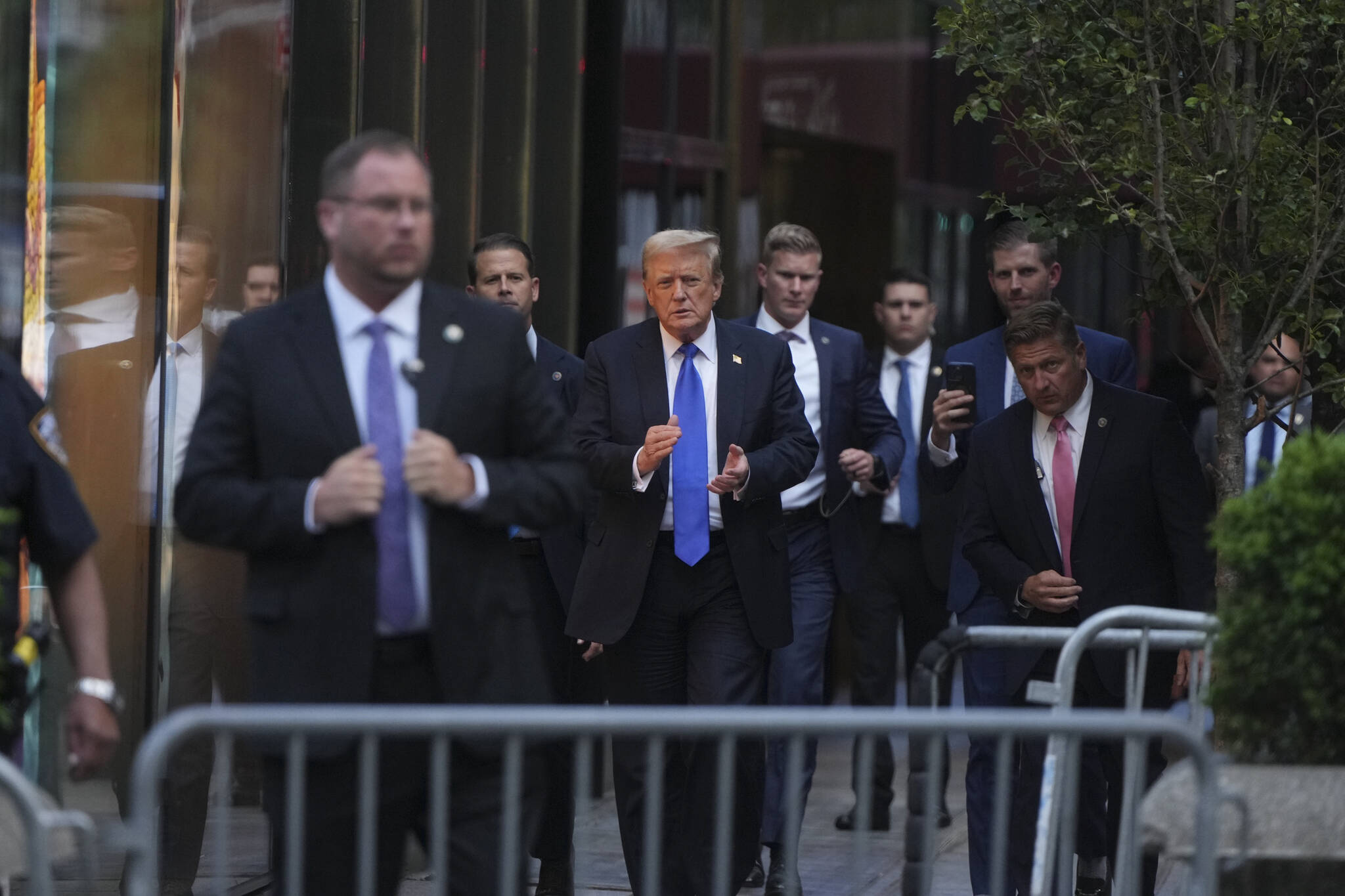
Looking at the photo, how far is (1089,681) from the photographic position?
20.8 feet

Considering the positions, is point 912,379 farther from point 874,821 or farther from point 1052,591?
point 1052,591

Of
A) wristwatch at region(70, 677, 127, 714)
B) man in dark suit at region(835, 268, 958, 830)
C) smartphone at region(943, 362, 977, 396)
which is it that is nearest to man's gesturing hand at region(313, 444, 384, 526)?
wristwatch at region(70, 677, 127, 714)

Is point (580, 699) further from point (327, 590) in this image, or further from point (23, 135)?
point (327, 590)

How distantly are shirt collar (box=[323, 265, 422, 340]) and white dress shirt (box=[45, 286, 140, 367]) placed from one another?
7.07 feet

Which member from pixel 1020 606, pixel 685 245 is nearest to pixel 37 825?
pixel 685 245

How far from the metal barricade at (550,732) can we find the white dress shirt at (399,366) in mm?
451

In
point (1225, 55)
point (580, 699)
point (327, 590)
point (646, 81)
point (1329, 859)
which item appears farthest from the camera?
point (646, 81)

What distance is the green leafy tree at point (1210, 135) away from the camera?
5.62m

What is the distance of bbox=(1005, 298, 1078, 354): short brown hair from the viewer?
6359 millimetres

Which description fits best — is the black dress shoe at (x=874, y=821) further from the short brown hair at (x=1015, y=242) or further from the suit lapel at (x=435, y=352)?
the suit lapel at (x=435, y=352)

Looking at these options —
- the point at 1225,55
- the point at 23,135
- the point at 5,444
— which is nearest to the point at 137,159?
the point at 23,135

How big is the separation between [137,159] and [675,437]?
1900 mm

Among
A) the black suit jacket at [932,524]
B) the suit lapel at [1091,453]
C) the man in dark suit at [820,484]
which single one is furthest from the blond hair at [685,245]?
the black suit jacket at [932,524]

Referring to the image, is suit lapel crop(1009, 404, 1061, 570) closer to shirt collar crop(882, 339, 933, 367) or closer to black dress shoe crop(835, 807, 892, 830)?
black dress shoe crop(835, 807, 892, 830)
